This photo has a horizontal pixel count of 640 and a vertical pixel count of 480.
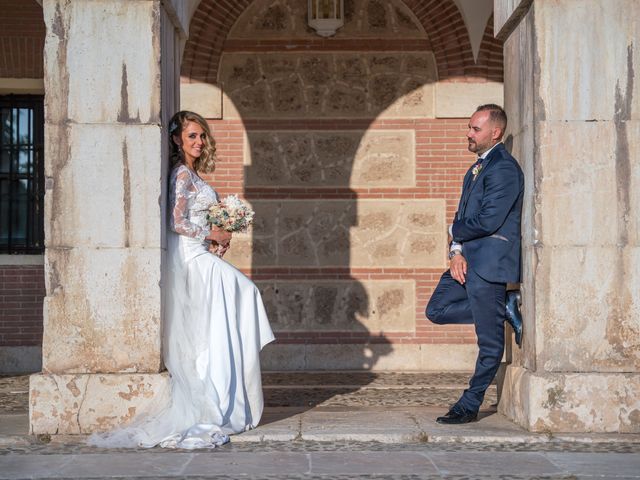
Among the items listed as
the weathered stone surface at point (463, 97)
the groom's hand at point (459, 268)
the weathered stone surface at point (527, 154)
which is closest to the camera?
the weathered stone surface at point (527, 154)

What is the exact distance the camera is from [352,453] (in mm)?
5812

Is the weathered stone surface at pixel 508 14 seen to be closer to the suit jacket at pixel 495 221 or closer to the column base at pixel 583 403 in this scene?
the suit jacket at pixel 495 221

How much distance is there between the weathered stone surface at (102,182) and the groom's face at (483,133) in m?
1.92

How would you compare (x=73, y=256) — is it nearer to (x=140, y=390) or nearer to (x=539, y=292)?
(x=140, y=390)

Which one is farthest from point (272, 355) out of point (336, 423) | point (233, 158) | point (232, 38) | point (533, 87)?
point (533, 87)

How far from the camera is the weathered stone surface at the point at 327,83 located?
11.6 m

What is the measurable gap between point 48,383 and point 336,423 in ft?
5.58

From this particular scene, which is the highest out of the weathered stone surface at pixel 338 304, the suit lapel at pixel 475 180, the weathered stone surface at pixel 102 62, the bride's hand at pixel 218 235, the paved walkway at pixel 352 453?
the weathered stone surface at pixel 102 62

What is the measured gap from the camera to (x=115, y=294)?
6.65 m

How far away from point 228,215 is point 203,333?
726 millimetres

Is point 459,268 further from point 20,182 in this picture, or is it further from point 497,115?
point 20,182

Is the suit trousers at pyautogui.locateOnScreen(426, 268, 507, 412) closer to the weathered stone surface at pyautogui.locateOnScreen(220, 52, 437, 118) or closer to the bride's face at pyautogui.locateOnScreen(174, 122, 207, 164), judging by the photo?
the bride's face at pyautogui.locateOnScreen(174, 122, 207, 164)

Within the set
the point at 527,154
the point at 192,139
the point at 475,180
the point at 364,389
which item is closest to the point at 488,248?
the point at 475,180

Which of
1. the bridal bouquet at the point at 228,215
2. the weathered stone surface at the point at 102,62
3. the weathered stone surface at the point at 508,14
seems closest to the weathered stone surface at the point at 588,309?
the weathered stone surface at the point at 508,14
